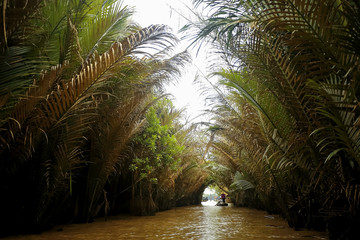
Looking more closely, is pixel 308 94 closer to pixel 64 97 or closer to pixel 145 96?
pixel 64 97

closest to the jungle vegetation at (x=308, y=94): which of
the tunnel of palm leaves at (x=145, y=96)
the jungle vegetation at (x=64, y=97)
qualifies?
the tunnel of palm leaves at (x=145, y=96)

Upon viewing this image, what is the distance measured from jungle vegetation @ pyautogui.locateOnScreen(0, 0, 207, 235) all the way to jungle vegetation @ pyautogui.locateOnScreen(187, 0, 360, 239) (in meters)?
1.52

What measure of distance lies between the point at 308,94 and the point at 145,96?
359 cm

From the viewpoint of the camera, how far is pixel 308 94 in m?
3.06

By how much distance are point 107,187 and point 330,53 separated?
6009mm

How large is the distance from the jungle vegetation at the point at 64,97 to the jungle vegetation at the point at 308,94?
1.52m

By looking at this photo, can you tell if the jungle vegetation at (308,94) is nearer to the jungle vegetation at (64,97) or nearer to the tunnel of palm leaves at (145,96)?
the tunnel of palm leaves at (145,96)

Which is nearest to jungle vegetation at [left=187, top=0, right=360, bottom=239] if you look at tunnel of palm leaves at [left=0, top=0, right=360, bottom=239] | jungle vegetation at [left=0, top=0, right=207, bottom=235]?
tunnel of palm leaves at [left=0, top=0, right=360, bottom=239]

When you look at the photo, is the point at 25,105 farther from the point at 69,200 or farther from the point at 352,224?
the point at 352,224

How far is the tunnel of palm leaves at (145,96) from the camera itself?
2566 mm

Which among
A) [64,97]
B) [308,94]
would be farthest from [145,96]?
[308,94]

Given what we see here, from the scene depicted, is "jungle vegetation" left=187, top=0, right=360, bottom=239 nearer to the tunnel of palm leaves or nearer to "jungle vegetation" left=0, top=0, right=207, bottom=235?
the tunnel of palm leaves

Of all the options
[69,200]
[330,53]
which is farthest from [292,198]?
[69,200]

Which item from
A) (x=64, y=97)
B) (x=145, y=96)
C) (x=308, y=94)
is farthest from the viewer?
(x=145, y=96)
